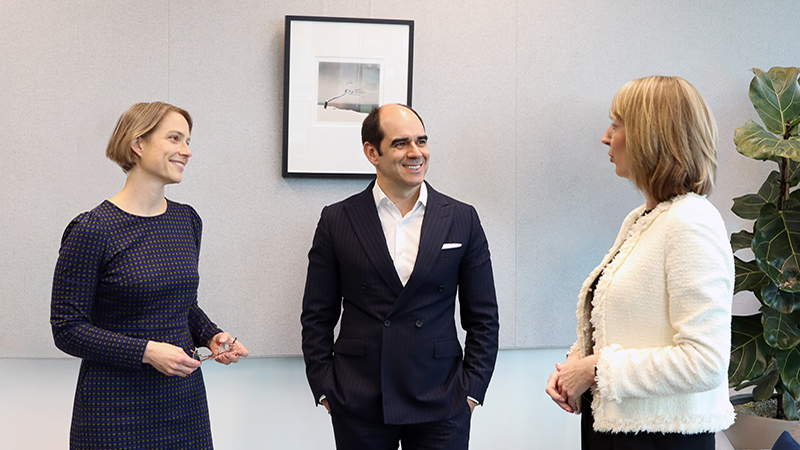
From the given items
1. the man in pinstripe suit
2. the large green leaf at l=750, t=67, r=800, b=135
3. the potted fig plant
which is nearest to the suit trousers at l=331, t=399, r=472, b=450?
the man in pinstripe suit

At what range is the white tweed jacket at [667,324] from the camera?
1.38 metres

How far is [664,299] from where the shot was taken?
1456 mm

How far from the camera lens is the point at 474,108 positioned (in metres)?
2.84

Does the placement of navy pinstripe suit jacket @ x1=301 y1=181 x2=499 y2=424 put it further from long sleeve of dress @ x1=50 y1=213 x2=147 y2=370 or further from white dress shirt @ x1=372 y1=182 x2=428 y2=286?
long sleeve of dress @ x1=50 y1=213 x2=147 y2=370

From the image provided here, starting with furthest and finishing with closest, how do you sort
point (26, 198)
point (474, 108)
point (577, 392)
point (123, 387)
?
1. point (474, 108)
2. point (26, 198)
3. point (123, 387)
4. point (577, 392)

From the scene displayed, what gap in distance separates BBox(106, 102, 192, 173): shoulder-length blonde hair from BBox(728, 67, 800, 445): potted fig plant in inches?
84.1

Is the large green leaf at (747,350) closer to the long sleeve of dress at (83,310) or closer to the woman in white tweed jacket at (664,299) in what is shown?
the woman in white tweed jacket at (664,299)

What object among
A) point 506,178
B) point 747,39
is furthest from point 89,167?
point 747,39

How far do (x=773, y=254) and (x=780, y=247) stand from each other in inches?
1.6

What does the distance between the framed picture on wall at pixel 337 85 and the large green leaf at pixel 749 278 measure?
1.58 m

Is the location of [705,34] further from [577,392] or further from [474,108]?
[577,392]

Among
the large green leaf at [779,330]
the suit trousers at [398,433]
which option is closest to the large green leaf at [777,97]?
the large green leaf at [779,330]

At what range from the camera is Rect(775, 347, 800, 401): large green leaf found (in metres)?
2.53

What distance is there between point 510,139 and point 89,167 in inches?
71.6
